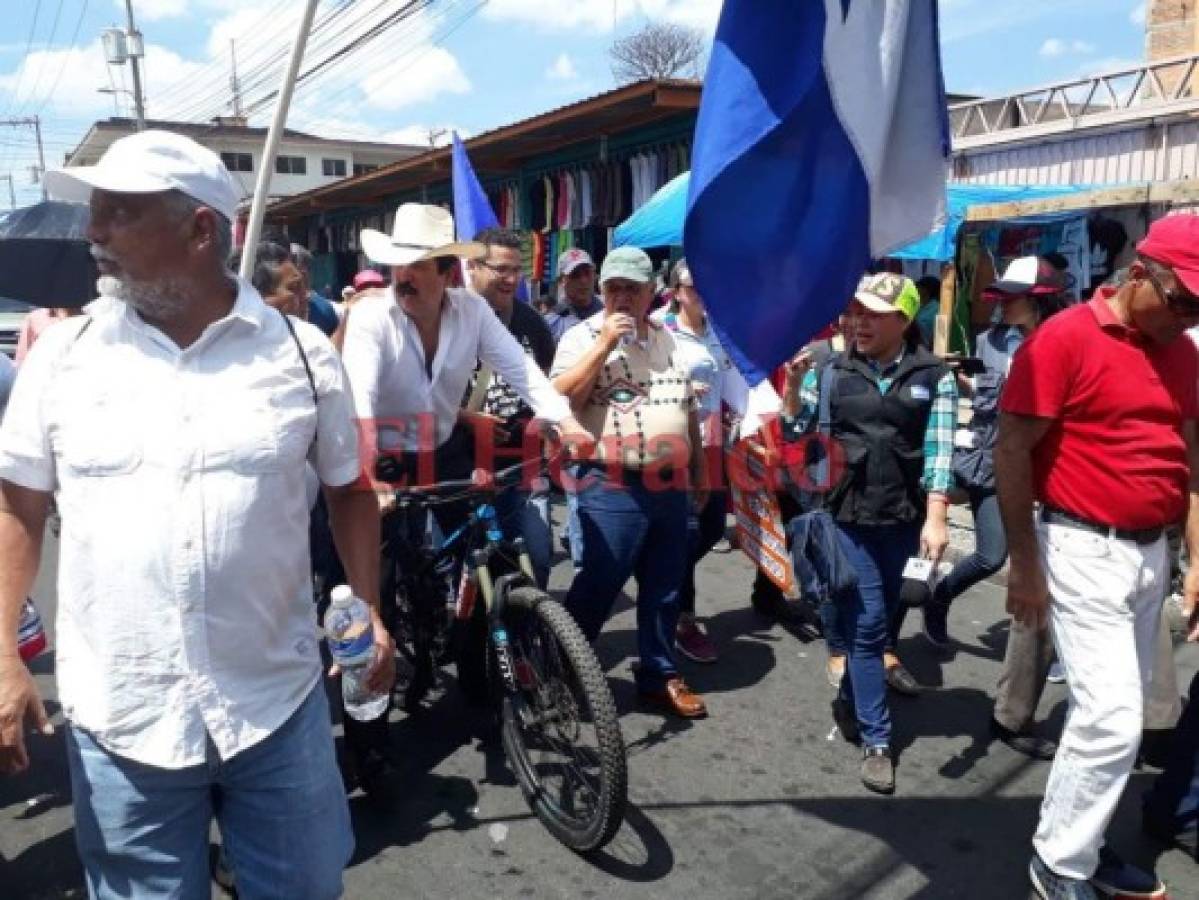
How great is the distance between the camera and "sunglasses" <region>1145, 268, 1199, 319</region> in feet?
8.25

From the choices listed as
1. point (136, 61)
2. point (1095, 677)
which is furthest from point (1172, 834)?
point (136, 61)

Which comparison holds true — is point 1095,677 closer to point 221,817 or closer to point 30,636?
point 221,817

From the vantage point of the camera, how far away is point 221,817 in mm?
2014

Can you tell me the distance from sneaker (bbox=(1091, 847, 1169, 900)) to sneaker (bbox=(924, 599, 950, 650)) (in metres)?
2.00

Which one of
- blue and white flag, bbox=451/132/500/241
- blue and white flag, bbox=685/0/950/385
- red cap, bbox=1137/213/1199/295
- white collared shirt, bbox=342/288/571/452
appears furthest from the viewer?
blue and white flag, bbox=451/132/500/241

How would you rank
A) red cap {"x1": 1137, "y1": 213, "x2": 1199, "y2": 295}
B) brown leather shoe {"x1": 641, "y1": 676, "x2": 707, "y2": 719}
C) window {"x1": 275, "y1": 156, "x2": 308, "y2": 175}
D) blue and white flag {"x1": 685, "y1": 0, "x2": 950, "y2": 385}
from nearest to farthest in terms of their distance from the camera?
blue and white flag {"x1": 685, "y1": 0, "x2": 950, "y2": 385} < red cap {"x1": 1137, "y1": 213, "x2": 1199, "y2": 295} < brown leather shoe {"x1": 641, "y1": 676, "x2": 707, "y2": 719} < window {"x1": 275, "y1": 156, "x2": 308, "y2": 175}

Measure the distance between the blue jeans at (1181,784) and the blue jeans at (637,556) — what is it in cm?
184

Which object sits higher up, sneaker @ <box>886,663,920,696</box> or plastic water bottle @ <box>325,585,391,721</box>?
plastic water bottle @ <box>325,585,391,721</box>

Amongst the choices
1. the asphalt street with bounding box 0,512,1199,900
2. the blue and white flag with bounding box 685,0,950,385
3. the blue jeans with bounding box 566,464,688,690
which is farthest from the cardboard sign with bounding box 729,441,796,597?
the blue and white flag with bounding box 685,0,950,385

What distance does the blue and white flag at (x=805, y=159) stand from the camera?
2.32 meters

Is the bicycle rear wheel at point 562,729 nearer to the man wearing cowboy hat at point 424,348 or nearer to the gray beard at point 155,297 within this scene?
the man wearing cowboy hat at point 424,348

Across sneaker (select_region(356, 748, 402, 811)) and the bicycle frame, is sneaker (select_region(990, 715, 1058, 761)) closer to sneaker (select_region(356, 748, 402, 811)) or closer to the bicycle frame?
the bicycle frame

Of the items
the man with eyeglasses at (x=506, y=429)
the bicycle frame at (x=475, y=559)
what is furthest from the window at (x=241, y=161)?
the bicycle frame at (x=475, y=559)

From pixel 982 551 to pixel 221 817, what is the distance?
11.9 feet
